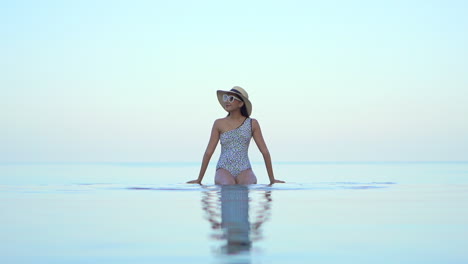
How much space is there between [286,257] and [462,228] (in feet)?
7.22

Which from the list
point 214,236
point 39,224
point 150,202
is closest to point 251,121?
point 150,202

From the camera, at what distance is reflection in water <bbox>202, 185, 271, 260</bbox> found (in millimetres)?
4094

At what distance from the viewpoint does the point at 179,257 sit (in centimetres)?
373

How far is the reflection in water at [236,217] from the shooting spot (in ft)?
13.4

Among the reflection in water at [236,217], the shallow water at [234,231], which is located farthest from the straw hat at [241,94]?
the shallow water at [234,231]

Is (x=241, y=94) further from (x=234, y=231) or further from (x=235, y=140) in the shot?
(x=234, y=231)

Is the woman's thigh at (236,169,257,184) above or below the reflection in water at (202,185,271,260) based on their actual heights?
above

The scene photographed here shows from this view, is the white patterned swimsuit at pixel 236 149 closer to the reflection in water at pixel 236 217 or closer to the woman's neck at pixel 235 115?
the woman's neck at pixel 235 115

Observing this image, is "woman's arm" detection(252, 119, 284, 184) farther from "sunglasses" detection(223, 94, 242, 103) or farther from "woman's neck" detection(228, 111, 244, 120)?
"sunglasses" detection(223, 94, 242, 103)

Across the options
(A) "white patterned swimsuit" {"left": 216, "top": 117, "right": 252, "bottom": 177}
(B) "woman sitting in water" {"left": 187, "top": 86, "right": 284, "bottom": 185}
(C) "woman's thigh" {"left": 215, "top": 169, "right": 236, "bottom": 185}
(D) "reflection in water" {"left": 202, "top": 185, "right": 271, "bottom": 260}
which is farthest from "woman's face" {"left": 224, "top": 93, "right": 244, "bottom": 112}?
(D) "reflection in water" {"left": 202, "top": 185, "right": 271, "bottom": 260}

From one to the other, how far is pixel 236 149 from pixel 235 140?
0.52ft

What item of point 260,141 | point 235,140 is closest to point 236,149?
point 235,140

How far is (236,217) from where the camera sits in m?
5.57

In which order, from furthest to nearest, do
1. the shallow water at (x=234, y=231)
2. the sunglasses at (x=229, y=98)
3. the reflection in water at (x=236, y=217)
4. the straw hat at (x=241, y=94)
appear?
the sunglasses at (x=229, y=98)
the straw hat at (x=241, y=94)
the reflection in water at (x=236, y=217)
the shallow water at (x=234, y=231)
